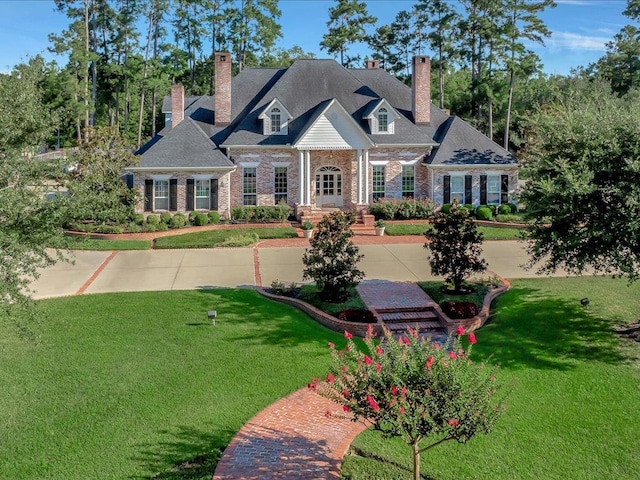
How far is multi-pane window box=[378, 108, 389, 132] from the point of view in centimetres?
3244

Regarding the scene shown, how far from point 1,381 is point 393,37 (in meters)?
51.6

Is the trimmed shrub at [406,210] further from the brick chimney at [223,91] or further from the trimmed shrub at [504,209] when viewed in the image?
the brick chimney at [223,91]

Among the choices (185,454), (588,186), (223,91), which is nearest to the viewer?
(185,454)

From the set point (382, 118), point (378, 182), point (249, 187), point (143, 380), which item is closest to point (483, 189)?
point (378, 182)

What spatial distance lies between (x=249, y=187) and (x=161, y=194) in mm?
4698

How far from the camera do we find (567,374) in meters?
11.6

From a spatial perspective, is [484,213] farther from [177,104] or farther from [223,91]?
[177,104]

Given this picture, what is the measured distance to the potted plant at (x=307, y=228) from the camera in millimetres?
27155

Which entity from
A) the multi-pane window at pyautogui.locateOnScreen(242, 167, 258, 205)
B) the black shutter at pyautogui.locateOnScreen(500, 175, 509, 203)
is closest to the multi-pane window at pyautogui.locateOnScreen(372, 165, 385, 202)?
the black shutter at pyautogui.locateOnScreen(500, 175, 509, 203)

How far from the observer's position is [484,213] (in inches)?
1170

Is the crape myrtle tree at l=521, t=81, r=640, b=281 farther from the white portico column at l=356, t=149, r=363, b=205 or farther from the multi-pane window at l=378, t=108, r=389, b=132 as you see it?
the multi-pane window at l=378, t=108, r=389, b=132

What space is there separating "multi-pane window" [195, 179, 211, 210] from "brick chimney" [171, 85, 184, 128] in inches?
173

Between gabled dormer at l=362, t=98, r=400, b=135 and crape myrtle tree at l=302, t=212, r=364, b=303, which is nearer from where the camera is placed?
crape myrtle tree at l=302, t=212, r=364, b=303

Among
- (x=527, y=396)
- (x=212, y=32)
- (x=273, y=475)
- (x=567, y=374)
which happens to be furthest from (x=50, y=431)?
(x=212, y=32)
